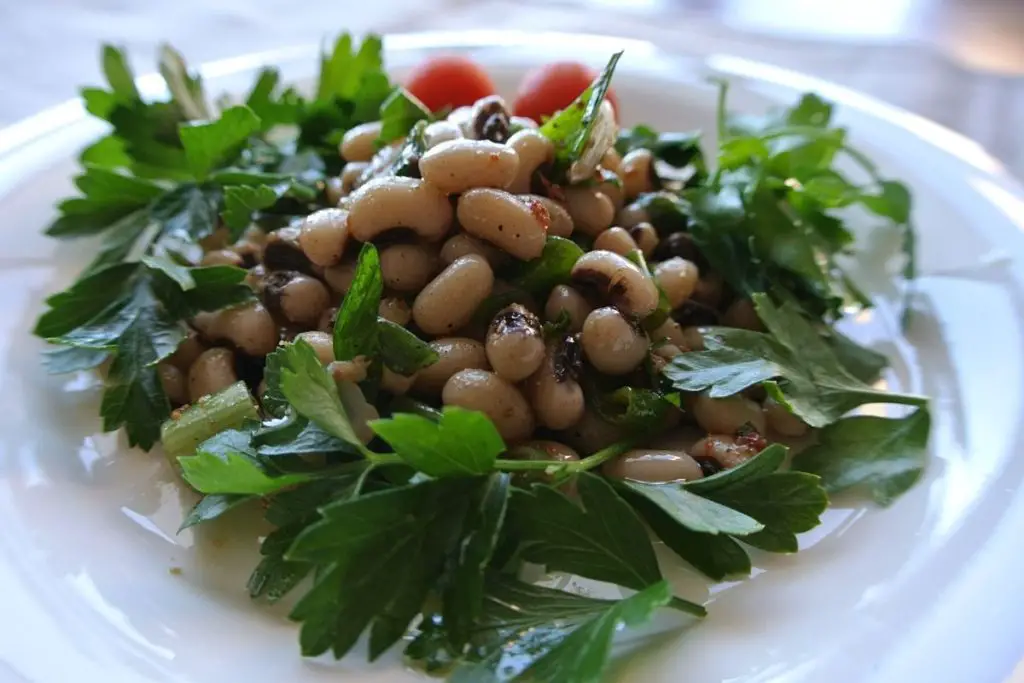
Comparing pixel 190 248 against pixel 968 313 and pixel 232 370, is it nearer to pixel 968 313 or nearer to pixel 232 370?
pixel 232 370

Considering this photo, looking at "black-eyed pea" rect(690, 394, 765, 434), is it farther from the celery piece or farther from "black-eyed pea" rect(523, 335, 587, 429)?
the celery piece

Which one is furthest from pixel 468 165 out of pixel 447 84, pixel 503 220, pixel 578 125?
pixel 447 84

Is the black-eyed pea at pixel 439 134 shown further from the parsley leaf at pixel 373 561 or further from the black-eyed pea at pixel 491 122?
the parsley leaf at pixel 373 561

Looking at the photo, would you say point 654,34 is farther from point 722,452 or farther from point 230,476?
point 230,476

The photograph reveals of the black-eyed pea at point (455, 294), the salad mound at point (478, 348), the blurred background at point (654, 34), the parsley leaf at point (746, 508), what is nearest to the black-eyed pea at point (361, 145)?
the salad mound at point (478, 348)

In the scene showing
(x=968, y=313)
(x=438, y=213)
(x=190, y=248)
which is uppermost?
(x=438, y=213)

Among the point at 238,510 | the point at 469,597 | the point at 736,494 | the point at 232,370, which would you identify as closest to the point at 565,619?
the point at 469,597
